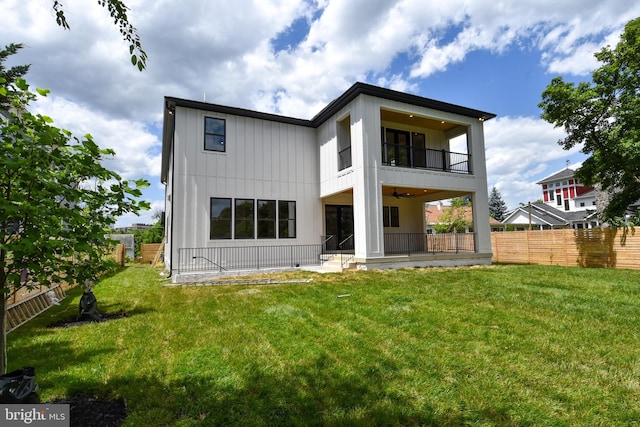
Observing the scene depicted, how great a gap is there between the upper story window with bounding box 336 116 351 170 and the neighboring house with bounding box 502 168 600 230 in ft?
80.4

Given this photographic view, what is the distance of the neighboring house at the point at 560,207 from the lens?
30016 millimetres

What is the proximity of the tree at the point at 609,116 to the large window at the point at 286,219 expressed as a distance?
454 inches

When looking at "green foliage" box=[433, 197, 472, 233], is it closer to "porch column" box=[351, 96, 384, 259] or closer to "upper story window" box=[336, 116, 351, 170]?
"upper story window" box=[336, 116, 351, 170]

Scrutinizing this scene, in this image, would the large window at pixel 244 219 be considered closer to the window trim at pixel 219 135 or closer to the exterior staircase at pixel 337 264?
→ the window trim at pixel 219 135

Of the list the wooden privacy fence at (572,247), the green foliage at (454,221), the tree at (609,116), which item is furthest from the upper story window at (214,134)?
the green foliage at (454,221)

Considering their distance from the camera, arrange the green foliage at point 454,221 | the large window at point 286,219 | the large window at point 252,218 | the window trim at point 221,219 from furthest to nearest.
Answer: the green foliage at point 454,221
the large window at point 286,219
the large window at point 252,218
the window trim at point 221,219

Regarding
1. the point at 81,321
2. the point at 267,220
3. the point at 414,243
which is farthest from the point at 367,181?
the point at 81,321

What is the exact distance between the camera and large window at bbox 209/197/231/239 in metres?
11.3

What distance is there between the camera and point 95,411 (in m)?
2.54

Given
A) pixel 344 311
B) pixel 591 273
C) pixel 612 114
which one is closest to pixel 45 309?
pixel 344 311

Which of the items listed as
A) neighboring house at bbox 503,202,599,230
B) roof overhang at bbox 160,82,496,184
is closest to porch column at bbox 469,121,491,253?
roof overhang at bbox 160,82,496,184

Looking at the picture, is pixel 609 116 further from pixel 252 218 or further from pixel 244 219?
pixel 244 219

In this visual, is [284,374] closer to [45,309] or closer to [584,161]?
[45,309]

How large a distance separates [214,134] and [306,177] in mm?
4073
